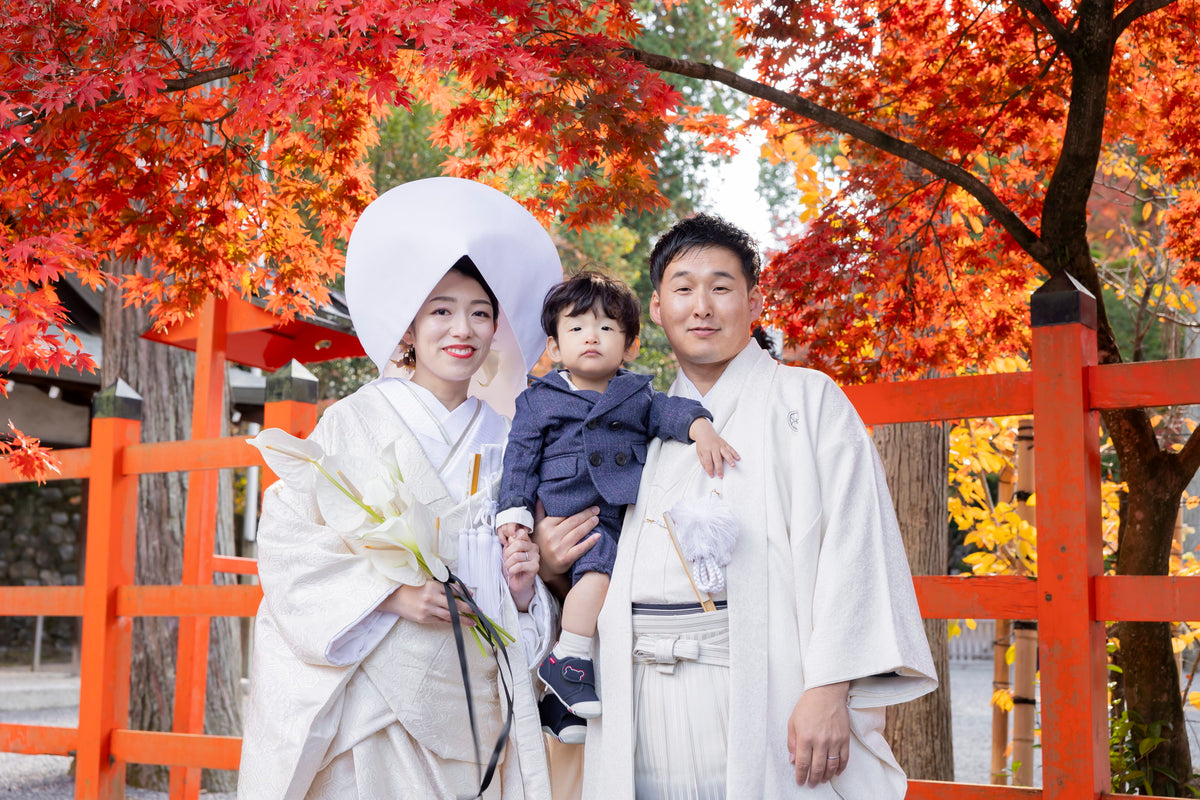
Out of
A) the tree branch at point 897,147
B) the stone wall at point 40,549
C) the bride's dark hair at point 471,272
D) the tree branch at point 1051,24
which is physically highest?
the tree branch at point 1051,24

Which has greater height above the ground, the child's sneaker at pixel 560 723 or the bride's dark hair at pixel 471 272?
the bride's dark hair at pixel 471 272

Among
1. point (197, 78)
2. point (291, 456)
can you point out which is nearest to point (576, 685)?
point (291, 456)

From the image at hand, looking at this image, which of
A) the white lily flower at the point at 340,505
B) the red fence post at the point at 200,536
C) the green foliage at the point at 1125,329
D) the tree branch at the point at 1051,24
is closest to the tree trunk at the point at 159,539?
the red fence post at the point at 200,536

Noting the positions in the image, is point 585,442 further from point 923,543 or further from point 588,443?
point 923,543

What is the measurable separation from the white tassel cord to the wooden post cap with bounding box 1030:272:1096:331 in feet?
4.02

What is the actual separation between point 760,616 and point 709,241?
90 centimetres

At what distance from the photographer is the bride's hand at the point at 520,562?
8.40 ft

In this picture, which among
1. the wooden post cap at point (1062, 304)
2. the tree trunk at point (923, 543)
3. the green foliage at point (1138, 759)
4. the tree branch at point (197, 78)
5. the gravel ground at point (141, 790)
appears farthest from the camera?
the gravel ground at point (141, 790)

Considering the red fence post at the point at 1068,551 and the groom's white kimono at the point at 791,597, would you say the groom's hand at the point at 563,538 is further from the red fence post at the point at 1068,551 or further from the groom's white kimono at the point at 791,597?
the red fence post at the point at 1068,551

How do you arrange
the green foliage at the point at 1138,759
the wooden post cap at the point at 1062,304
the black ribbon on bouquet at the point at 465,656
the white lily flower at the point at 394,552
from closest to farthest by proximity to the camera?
the white lily flower at the point at 394,552
the black ribbon on bouquet at the point at 465,656
the wooden post cap at the point at 1062,304
the green foliage at the point at 1138,759

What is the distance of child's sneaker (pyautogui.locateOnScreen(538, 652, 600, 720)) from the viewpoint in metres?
2.43

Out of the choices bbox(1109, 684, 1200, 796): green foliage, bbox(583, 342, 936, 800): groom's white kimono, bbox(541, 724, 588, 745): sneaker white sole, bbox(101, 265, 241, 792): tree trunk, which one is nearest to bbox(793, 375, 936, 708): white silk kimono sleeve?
bbox(583, 342, 936, 800): groom's white kimono

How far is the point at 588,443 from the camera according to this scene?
2.58 m

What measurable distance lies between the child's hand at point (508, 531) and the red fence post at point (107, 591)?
2600mm
